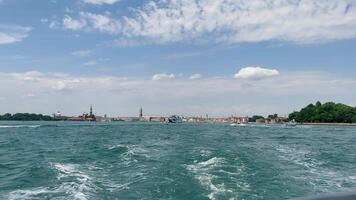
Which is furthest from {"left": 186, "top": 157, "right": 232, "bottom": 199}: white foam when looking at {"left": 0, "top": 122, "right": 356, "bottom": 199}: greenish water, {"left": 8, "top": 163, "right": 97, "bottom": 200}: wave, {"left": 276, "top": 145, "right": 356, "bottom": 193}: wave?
{"left": 8, "top": 163, "right": 97, "bottom": 200}: wave

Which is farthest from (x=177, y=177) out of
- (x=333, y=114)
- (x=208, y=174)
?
(x=333, y=114)

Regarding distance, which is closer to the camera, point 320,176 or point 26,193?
point 26,193

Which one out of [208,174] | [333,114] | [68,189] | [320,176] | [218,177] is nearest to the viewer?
[68,189]

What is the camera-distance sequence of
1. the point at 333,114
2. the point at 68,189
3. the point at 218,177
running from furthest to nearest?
the point at 333,114
the point at 218,177
the point at 68,189

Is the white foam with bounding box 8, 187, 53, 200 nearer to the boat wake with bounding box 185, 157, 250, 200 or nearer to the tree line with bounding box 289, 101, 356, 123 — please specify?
the boat wake with bounding box 185, 157, 250, 200

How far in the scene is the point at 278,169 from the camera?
22.6m

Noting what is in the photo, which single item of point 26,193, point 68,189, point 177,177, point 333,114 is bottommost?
point 26,193

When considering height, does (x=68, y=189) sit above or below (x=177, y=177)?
below

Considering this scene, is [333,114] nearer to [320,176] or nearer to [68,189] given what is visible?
[320,176]

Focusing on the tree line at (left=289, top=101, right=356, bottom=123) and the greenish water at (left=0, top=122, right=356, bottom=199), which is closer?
the greenish water at (left=0, top=122, right=356, bottom=199)

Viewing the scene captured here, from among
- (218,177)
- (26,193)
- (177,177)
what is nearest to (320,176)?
(218,177)

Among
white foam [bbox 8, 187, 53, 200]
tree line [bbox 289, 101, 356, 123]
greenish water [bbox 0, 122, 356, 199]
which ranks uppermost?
tree line [bbox 289, 101, 356, 123]

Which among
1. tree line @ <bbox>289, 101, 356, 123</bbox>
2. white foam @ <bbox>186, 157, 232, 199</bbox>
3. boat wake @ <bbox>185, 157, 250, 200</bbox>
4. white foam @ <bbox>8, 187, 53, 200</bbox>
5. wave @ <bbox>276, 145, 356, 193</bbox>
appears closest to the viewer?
white foam @ <bbox>8, 187, 53, 200</bbox>

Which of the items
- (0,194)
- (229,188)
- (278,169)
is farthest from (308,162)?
(0,194)
